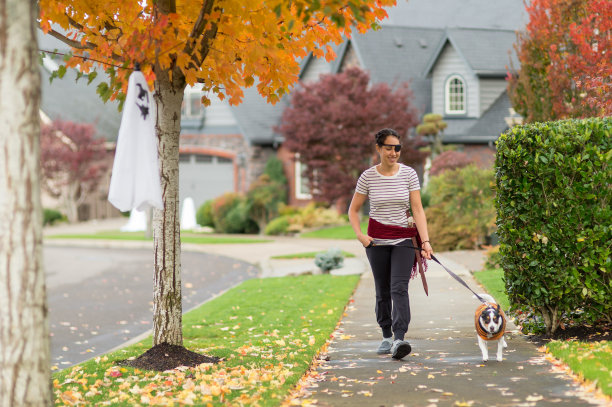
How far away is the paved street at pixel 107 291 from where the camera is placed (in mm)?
11266

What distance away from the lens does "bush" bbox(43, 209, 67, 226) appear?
38.0 m

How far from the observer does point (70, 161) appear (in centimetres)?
3766

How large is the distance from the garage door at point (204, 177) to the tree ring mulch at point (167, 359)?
29.0 meters

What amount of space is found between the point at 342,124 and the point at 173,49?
70.4ft

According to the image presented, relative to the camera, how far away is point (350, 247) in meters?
23.1

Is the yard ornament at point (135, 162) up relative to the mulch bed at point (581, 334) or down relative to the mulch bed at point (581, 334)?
up

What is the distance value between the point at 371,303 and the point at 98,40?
563cm

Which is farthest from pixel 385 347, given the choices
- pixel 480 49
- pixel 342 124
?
pixel 480 49

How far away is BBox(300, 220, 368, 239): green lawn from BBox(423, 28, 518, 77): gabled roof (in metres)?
7.12

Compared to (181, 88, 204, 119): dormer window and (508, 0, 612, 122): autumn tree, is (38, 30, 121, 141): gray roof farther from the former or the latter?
(508, 0, 612, 122): autumn tree

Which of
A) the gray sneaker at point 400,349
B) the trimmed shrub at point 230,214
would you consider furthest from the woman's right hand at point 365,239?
the trimmed shrub at point 230,214

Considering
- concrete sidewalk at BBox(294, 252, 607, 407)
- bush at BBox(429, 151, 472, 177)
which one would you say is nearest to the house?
bush at BBox(429, 151, 472, 177)

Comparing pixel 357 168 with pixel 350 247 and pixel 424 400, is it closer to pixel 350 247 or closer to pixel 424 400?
pixel 350 247

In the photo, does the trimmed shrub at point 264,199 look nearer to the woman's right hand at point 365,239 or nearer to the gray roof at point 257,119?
the gray roof at point 257,119
